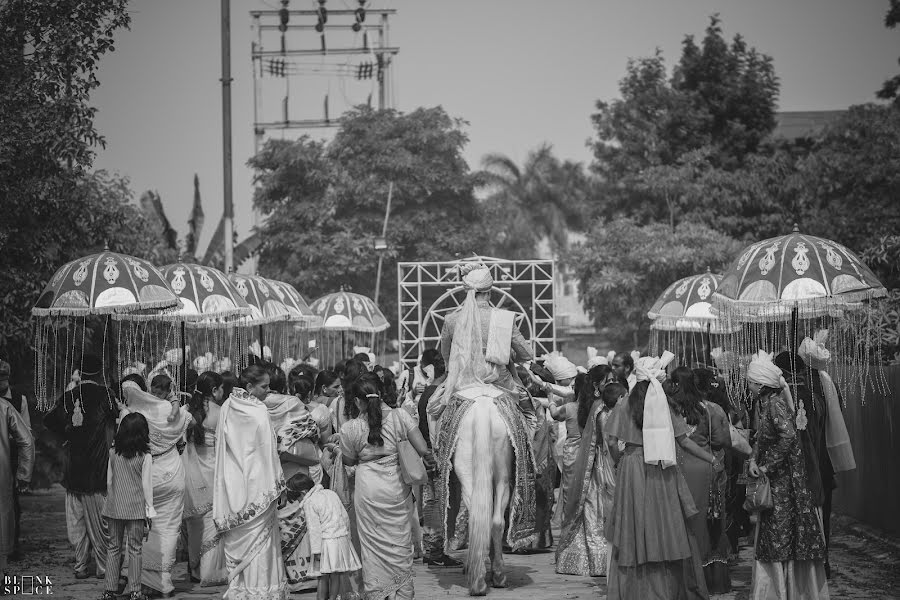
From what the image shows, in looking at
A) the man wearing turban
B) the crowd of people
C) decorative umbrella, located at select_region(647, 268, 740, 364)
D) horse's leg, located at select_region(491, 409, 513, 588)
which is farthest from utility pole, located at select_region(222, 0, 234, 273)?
horse's leg, located at select_region(491, 409, 513, 588)

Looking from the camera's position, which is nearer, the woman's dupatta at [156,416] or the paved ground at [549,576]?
the paved ground at [549,576]

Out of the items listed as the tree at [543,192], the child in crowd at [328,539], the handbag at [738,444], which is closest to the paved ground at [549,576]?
the child in crowd at [328,539]

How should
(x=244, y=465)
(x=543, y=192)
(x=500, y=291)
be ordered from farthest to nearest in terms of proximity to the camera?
(x=543, y=192) < (x=500, y=291) < (x=244, y=465)

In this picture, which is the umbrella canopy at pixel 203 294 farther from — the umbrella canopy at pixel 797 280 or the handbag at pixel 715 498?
the handbag at pixel 715 498

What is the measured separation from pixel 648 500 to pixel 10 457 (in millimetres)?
6093

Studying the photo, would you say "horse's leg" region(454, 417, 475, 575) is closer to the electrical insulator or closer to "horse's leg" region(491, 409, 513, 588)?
"horse's leg" region(491, 409, 513, 588)

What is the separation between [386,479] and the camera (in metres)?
8.64

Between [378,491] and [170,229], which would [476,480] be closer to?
[378,491]

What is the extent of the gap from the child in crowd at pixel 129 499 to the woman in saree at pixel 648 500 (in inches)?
150

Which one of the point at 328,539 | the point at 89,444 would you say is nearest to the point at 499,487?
the point at 328,539

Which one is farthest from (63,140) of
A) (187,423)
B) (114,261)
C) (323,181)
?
(323,181)

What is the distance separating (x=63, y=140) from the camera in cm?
1294

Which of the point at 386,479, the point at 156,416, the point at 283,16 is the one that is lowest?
the point at 386,479

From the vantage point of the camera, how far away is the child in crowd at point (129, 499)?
→ 9.17m
